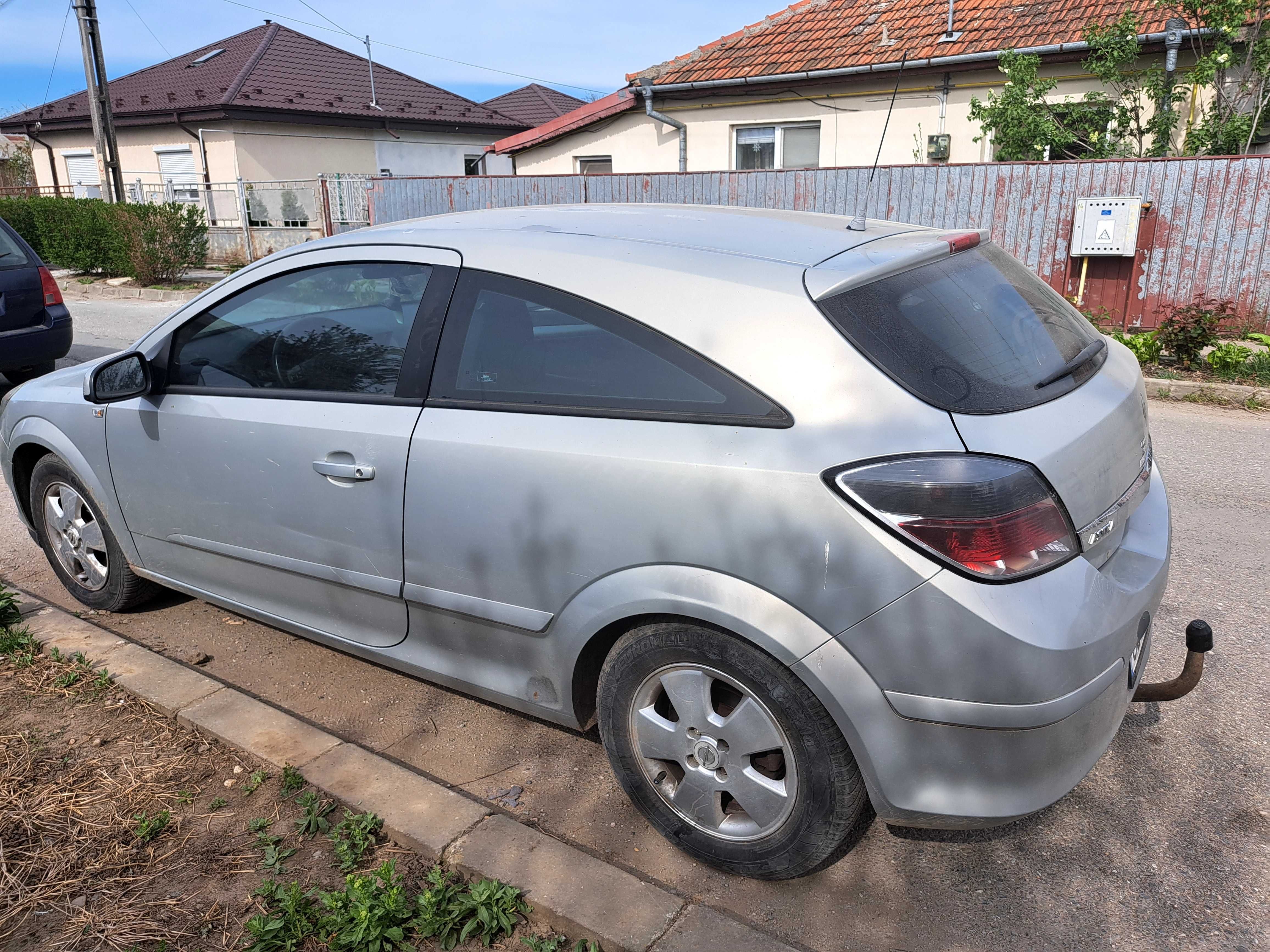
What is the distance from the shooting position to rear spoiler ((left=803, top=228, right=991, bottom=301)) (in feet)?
7.78

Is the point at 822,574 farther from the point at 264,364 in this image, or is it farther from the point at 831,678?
the point at 264,364

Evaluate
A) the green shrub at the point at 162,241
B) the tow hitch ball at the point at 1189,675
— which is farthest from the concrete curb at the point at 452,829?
the green shrub at the point at 162,241

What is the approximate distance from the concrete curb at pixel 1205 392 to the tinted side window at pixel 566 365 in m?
7.08

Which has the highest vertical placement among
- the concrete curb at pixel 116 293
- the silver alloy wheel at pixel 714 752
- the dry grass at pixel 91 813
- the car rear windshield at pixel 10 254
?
the car rear windshield at pixel 10 254

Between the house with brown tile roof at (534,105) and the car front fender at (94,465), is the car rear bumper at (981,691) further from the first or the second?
the house with brown tile roof at (534,105)

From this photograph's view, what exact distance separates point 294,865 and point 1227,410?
7.94 m

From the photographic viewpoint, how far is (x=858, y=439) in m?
2.16

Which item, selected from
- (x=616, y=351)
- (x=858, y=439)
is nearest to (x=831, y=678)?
(x=858, y=439)

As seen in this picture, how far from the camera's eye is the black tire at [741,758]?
7.47ft

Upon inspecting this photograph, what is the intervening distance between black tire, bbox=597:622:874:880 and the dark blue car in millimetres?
7943

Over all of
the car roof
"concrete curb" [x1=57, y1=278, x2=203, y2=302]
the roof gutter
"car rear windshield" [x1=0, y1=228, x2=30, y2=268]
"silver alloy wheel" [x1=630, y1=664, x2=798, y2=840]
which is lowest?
"concrete curb" [x1=57, y1=278, x2=203, y2=302]

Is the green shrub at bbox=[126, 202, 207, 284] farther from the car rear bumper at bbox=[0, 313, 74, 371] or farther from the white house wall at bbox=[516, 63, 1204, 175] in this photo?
the car rear bumper at bbox=[0, 313, 74, 371]

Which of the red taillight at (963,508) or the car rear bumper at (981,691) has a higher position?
the red taillight at (963,508)

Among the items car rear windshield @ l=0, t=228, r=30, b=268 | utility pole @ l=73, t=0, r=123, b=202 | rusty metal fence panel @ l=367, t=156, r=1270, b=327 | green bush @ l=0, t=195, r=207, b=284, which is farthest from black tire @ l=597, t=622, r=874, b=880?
utility pole @ l=73, t=0, r=123, b=202
